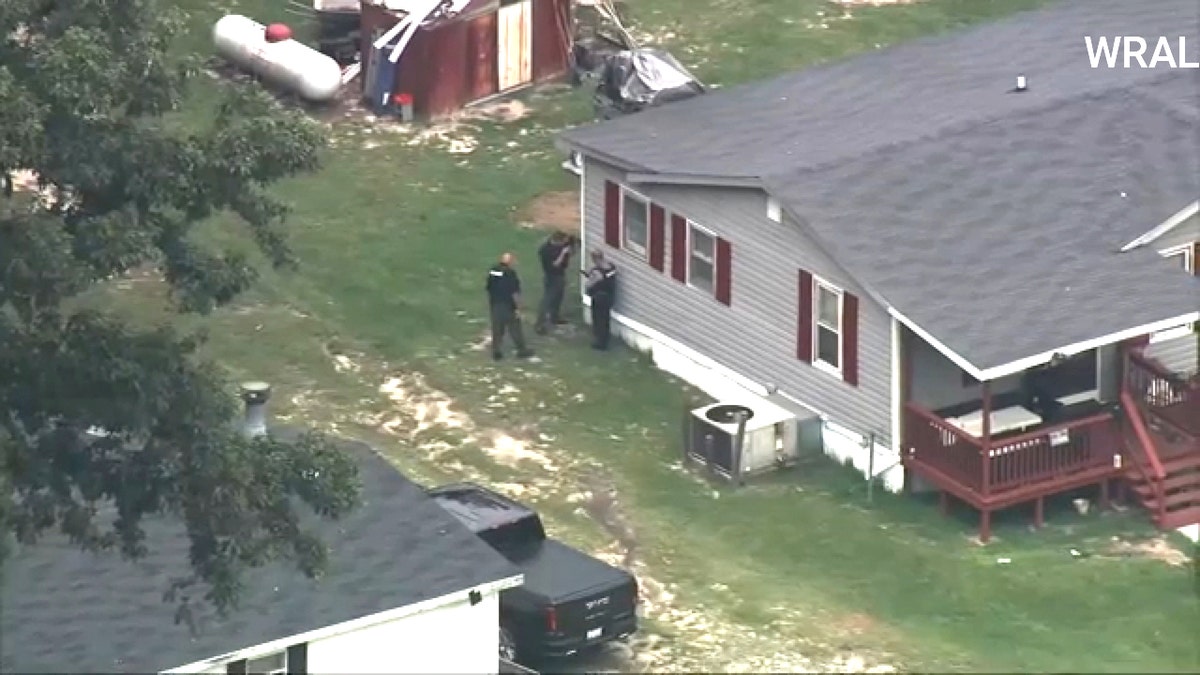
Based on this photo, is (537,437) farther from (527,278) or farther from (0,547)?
(0,547)

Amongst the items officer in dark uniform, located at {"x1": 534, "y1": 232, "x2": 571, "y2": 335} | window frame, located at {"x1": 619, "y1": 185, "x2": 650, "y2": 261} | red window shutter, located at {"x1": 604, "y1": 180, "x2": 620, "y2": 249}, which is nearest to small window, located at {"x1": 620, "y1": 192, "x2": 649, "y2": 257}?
window frame, located at {"x1": 619, "y1": 185, "x2": 650, "y2": 261}

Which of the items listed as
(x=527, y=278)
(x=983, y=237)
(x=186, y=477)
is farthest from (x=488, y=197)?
(x=186, y=477)

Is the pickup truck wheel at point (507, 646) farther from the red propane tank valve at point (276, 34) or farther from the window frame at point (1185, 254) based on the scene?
the red propane tank valve at point (276, 34)

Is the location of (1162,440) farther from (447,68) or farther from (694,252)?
(447,68)

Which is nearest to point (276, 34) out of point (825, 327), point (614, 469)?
point (614, 469)

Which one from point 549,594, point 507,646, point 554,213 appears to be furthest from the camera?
point 554,213

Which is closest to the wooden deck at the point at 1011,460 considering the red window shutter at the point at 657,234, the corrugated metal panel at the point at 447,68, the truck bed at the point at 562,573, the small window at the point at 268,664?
the truck bed at the point at 562,573
